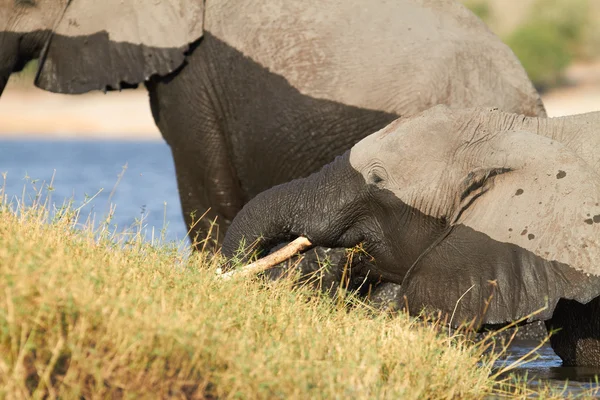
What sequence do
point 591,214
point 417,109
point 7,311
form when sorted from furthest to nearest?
1. point 417,109
2. point 591,214
3. point 7,311

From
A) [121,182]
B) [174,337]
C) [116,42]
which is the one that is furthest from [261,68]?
[121,182]

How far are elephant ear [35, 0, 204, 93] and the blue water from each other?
2.23 feet

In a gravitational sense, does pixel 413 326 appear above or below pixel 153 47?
below

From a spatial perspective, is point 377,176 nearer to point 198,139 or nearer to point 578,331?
point 578,331

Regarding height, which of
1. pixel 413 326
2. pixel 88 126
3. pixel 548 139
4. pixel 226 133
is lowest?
pixel 88 126

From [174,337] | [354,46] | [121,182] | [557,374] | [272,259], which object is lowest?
[121,182]

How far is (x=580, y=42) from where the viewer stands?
46.7m

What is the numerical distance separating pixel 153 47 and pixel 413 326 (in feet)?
7.75

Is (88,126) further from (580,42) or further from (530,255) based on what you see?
(530,255)

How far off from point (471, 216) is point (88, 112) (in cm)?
3471

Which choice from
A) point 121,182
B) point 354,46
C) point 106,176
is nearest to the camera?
point 354,46

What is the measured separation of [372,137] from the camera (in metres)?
5.59

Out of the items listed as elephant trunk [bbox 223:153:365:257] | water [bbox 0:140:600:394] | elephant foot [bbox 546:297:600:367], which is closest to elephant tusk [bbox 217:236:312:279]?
elephant trunk [bbox 223:153:365:257]

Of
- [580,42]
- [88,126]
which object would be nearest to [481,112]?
[88,126]
